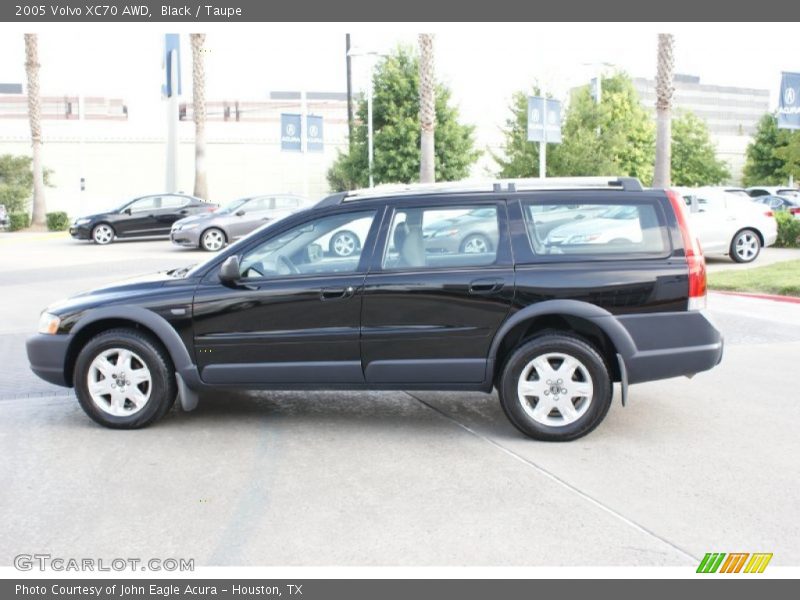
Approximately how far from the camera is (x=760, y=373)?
8664 millimetres

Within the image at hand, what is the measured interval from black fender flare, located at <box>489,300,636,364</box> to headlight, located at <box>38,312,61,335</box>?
10.7 feet

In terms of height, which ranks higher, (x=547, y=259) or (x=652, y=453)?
(x=547, y=259)

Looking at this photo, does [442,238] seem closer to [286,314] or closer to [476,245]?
[476,245]

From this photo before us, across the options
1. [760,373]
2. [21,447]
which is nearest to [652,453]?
[760,373]

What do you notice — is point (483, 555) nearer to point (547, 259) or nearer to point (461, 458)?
point (461, 458)

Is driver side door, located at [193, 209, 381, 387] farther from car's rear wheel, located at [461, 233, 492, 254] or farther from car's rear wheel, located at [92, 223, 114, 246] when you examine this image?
car's rear wheel, located at [92, 223, 114, 246]

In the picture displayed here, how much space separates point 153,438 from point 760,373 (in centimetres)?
554

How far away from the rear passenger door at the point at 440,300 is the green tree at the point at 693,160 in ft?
181

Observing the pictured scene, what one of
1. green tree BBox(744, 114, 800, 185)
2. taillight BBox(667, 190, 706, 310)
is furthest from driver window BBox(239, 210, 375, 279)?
green tree BBox(744, 114, 800, 185)

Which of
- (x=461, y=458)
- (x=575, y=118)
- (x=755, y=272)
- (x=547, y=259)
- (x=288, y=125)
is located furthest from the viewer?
(x=288, y=125)

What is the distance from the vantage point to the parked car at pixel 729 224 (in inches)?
726

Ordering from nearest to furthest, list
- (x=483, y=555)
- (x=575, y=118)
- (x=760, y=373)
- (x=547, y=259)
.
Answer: (x=483, y=555), (x=547, y=259), (x=760, y=373), (x=575, y=118)

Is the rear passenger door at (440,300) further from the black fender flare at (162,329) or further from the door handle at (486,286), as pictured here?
the black fender flare at (162,329)

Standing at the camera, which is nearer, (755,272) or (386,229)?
(386,229)
